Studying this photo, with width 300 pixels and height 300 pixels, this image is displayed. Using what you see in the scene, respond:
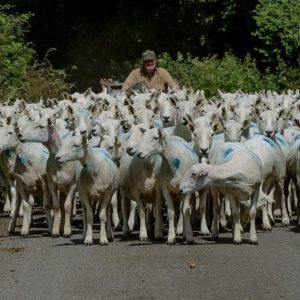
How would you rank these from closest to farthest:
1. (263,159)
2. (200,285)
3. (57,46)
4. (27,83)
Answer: (200,285) < (263,159) < (27,83) < (57,46)

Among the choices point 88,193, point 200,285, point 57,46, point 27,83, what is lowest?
point 200,285

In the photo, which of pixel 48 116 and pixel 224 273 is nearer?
pixel 224 273

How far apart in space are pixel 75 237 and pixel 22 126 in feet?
→ 6.44

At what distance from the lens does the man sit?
978 inches

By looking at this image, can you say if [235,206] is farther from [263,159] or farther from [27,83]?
[27,83]

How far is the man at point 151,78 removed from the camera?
24.8 metres

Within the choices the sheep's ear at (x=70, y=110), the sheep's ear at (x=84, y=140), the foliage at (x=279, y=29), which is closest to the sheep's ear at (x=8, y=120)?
the sheep's ear at (x=70, y=110)

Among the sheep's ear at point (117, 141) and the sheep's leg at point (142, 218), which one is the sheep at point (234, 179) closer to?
Answer: the sheep's leg at point (142, 218)

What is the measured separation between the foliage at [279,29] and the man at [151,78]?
11.2m

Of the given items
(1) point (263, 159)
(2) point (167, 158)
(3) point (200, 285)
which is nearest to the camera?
(3) point (200, 285)

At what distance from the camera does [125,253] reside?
16.9 meters

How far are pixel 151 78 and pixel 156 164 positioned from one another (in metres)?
6.93

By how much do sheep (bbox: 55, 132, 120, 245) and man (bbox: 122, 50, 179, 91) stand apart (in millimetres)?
A: 6835

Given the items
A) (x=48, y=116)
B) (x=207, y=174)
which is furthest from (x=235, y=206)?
(x=48, y=116)
